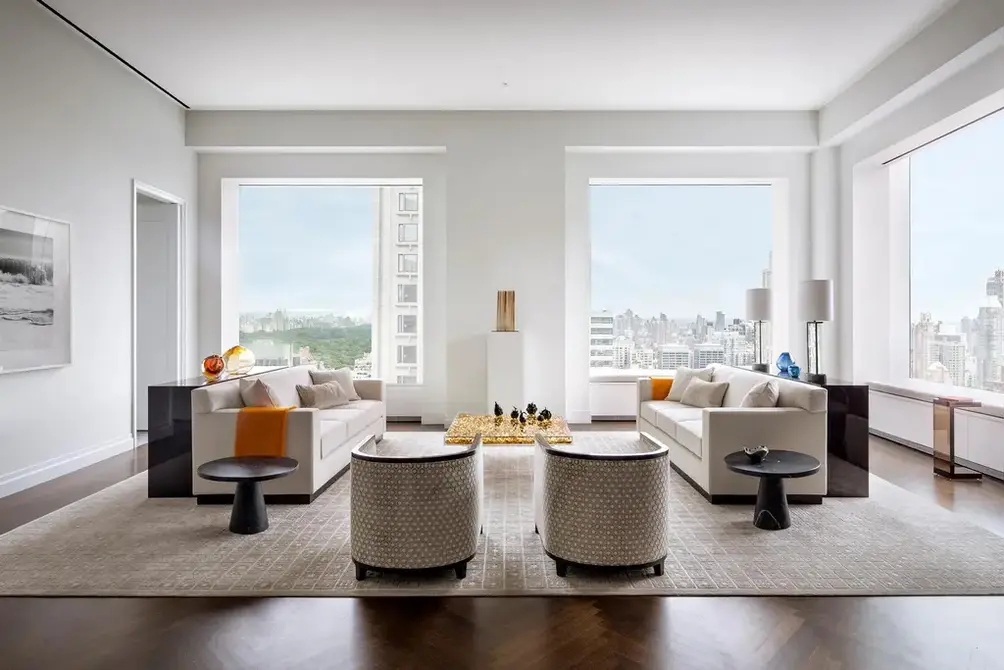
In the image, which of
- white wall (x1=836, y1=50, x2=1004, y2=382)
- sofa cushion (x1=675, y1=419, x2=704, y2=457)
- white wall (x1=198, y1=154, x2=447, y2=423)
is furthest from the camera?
white wall (x1=198, y1=154, x2=447, y2=423)

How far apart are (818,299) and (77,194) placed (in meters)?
6.46

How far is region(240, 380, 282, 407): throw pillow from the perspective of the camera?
15.8ft

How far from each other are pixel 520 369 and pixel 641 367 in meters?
1.95

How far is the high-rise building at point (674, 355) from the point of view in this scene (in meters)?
8.76

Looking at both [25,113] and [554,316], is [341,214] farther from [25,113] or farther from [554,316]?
[25,113]

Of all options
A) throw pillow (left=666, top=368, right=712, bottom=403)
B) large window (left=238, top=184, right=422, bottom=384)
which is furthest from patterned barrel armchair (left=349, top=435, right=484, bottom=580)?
large window (left=238, top=184, right=422, bottom=384)

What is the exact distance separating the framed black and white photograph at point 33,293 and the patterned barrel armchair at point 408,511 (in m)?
3.43

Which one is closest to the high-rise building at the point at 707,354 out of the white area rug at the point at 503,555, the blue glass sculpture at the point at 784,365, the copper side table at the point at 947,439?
the blue glass sculpture at the point at 784,365

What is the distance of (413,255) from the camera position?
8.67m

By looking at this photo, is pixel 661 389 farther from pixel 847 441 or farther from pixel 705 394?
pixel 847 441

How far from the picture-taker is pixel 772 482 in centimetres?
407

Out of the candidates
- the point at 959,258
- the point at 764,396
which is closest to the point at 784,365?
the point at 764,396

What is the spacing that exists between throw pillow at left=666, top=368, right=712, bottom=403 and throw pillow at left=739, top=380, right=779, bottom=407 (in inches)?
61.2

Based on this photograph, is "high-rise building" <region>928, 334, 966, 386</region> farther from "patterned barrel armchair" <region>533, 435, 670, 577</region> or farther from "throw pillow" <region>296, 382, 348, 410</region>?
"throw pillow" <region>296, 382, 348, 410</region>
